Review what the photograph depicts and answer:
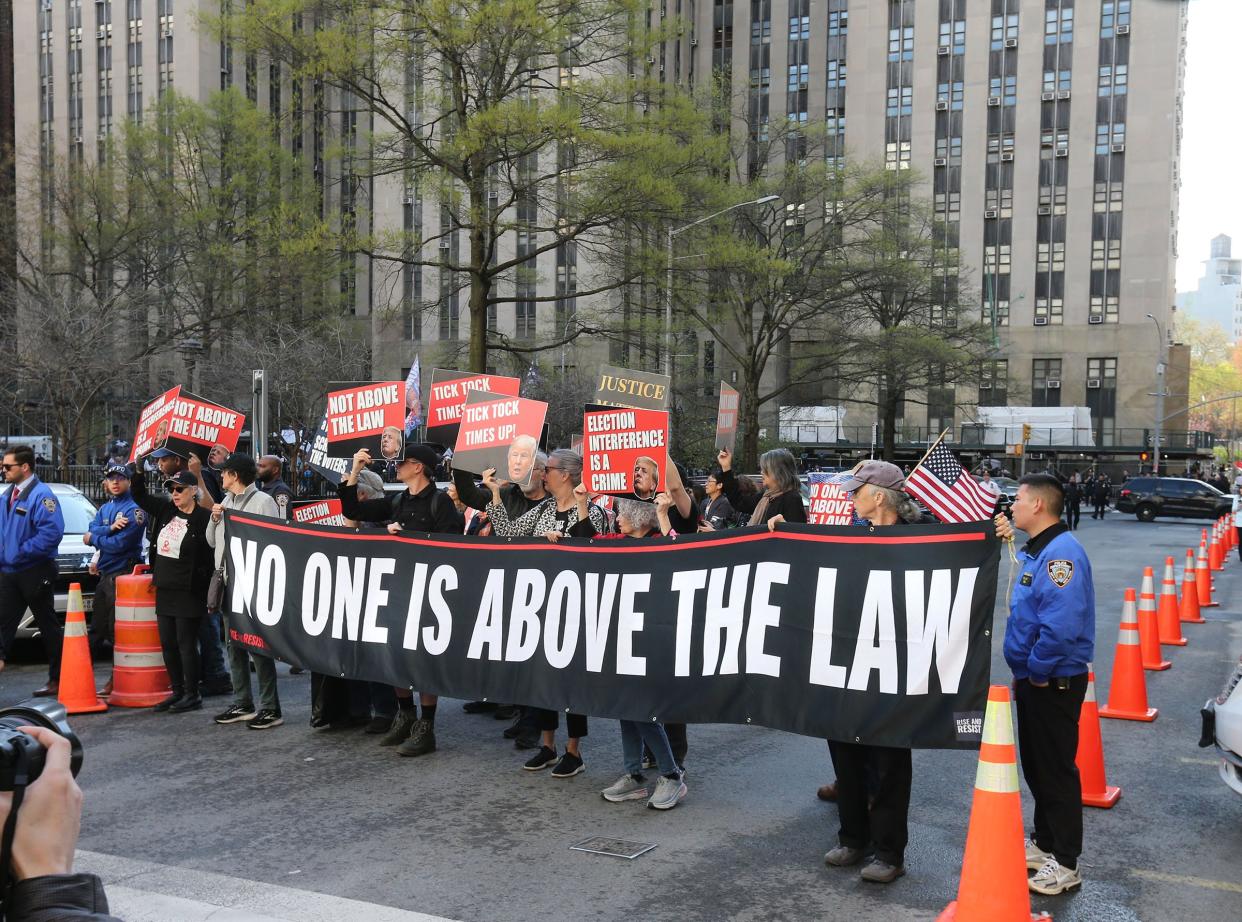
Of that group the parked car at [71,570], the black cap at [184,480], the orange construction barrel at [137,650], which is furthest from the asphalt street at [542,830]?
the parked car at [71,570]

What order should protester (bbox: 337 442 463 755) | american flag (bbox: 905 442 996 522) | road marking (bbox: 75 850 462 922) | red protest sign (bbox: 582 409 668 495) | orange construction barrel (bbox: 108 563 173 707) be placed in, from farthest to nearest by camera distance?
1. orange construction barrel (bbox: 108 563 173 707)
2. protester (bbox: 337 442 463 755)
3. red protest sign (bbox: 582 409 668 495)
4. american flag (bbox: 905 442 996 522)
5. road marking (bbox: 75 850 462 922)

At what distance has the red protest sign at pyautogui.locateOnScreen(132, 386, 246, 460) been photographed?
386 inches

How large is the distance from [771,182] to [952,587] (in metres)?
34.5

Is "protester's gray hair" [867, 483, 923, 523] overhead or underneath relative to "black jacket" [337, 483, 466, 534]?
overhead

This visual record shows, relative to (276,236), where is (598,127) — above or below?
above

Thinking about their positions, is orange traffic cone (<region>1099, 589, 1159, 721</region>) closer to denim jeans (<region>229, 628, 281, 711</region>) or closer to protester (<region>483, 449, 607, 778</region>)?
protester (<region>483, 449, 607, 778</region>)

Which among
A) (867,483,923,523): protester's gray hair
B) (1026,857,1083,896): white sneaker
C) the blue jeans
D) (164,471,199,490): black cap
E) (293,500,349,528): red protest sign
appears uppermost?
(867,483,923,523): protester's gray hair

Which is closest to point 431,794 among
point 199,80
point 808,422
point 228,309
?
point 228,309

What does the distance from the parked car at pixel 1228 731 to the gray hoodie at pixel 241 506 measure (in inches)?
255

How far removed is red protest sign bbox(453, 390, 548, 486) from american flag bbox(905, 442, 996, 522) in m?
2.60

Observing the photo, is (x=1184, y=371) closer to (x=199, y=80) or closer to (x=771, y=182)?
(x=771, y=182)

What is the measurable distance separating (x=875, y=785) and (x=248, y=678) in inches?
196

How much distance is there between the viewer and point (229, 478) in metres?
8.68

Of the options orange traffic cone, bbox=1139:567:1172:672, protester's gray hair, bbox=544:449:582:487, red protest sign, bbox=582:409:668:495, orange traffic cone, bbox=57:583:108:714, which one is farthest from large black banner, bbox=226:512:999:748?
orange traffic cone, bbox=1139:567:1172:672
